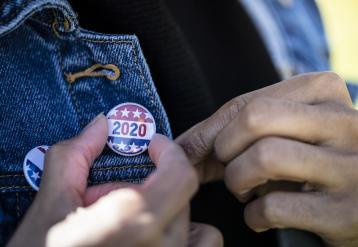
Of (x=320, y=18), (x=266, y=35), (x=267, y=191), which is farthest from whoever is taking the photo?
(x=320, y=18)

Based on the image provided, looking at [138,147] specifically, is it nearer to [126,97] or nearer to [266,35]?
[126,97]

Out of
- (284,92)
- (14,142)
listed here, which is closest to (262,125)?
(284,92)

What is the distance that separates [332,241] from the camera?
66 cm

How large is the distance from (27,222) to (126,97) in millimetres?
250

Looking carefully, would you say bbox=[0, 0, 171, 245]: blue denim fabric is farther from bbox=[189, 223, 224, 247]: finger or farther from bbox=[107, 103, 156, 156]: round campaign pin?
bbox=[189, 223, 224, 247]: finger

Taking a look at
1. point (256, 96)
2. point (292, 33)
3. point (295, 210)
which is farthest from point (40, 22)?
point (292, 33)

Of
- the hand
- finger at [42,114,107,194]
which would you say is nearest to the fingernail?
finger at [42,114,107,194]

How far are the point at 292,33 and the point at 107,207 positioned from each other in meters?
0.81

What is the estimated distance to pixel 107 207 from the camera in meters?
0.45

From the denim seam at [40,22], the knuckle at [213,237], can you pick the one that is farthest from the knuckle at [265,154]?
the denim seam at [40,22]

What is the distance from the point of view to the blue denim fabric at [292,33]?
3.44 ft

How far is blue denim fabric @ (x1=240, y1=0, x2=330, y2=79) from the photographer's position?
1048mm

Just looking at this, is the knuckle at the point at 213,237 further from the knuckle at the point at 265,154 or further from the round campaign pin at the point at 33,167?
the round campaign pin at the point at 33,167

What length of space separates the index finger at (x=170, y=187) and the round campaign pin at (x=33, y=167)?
203 millimetres
